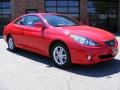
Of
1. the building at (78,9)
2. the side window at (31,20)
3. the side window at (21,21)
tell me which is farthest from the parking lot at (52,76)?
the building at (78,9)

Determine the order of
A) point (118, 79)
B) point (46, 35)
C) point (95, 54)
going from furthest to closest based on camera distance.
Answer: point (46, 35)
point (95, 54)
point (118, 79)

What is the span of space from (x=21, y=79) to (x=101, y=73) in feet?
6.55

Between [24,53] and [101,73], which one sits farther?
A: [24,53]

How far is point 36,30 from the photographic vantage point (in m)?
9.04

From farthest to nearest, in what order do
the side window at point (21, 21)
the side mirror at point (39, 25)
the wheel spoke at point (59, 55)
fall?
the side window at point (21, 21)
the side mirror at point (39, 25)
the wheel spoke at point (59, 55)

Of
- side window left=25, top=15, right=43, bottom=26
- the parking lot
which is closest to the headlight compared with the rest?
the parking lot

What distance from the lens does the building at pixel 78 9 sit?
21.6 metres

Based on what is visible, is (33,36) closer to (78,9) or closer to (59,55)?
(59,55)

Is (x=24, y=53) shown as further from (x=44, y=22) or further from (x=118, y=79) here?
(x=118, y=79)

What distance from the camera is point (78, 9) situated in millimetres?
22047

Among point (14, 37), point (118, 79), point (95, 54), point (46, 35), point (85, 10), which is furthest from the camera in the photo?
point (85, 10)

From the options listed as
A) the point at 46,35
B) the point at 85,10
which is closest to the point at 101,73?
the point at 46,35

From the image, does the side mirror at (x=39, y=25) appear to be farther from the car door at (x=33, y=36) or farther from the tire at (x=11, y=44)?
the tire at (x=11, y=44)

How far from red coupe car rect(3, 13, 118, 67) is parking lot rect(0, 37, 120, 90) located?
1.06 feet
